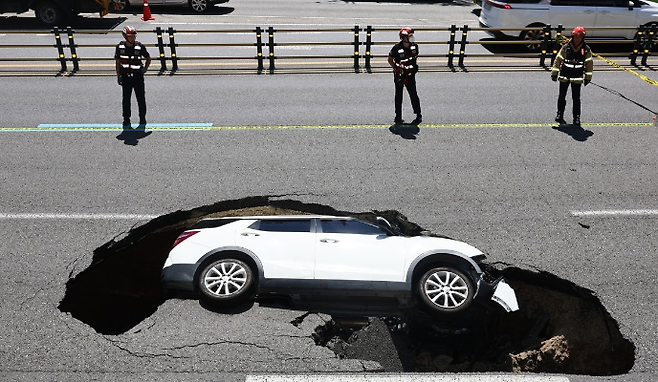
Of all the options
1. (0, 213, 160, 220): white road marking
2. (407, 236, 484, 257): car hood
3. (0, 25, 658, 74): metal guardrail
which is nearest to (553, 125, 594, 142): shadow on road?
(0, 25, 658, 74): metal guardrail

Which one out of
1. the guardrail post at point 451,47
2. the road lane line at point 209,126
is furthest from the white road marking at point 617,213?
the guardrail post at point 451,47

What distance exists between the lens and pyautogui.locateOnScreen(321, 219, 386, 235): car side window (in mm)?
6910

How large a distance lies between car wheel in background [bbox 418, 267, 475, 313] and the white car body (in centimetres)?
1360

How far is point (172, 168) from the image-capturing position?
1012cm

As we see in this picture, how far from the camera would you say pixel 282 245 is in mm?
6719

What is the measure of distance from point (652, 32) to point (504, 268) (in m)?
12.9

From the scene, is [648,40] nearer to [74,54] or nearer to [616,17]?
[616,17]

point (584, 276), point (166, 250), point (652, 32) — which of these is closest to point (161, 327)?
point (166, 250)

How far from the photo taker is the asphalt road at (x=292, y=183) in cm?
595

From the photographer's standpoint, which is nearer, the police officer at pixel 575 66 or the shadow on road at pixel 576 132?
the shadow on road at pixel 576 132

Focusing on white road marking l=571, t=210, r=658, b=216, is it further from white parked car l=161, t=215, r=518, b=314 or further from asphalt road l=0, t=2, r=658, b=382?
white parked car l=161, t=215, r=518, b=314

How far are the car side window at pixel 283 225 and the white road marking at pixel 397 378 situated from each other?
1.86 metres

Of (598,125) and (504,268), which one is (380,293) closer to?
(504,268)

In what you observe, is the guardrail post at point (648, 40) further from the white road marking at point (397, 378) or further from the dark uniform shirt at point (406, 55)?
the white road marking at point (397, 378)
